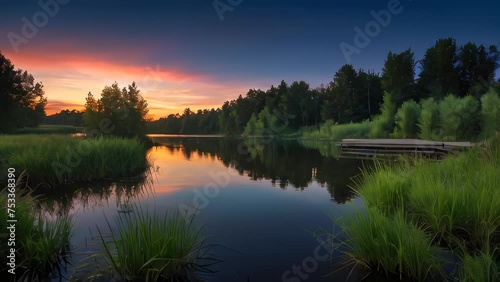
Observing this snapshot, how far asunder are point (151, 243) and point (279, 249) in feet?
11.1

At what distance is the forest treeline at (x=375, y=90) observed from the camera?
5706 cm

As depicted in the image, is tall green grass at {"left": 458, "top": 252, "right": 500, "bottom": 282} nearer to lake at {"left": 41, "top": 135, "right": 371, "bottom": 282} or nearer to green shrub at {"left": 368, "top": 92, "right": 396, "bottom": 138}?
lake at {"left": 41, "top": 135, "right": 371, "bottom": 282}

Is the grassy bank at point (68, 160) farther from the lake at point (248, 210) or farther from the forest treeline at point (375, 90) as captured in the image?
the forest treeline at point (375, 90)

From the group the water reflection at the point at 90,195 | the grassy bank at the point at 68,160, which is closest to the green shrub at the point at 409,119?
the grassy bank at the point at 68,160

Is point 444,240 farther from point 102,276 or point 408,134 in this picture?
point 408,134

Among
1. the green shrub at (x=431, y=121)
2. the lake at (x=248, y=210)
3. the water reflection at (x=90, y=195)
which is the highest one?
the green shrub at (x=431, y=121)

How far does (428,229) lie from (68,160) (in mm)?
15327

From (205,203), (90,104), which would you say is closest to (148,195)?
(205,203)

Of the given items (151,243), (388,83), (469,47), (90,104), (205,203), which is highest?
(469,47)

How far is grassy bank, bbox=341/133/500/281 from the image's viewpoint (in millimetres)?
5578

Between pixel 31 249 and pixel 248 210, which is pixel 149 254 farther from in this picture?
pixel 248 210

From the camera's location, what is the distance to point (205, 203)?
12.8 metres

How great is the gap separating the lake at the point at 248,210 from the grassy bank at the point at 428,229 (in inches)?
32.2

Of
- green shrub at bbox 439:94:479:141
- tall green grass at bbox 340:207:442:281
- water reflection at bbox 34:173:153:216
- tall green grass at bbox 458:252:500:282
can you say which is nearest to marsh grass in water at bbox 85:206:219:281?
tall green grass at bbox 340:207:442:281
